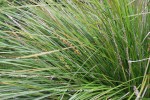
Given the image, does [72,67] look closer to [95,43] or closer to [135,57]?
[95,43]

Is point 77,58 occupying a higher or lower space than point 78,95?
higher

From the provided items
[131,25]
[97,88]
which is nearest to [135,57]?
[131,25]

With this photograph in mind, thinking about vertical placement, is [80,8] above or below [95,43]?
above

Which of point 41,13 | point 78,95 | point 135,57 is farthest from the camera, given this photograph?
point 41,13

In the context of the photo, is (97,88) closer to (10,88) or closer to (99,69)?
(99,69)

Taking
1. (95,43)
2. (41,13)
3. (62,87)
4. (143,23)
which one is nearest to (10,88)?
(62,87)

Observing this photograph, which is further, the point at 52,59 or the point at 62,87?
the point at 52,59

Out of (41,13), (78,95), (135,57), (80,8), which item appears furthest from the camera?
(41,13)

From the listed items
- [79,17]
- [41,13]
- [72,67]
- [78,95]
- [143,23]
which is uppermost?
[41,13]

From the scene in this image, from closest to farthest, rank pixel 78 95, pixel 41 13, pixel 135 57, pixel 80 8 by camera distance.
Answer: pixel 78 95
pixel 135 57
pixel 80 8
pixel 41 13
